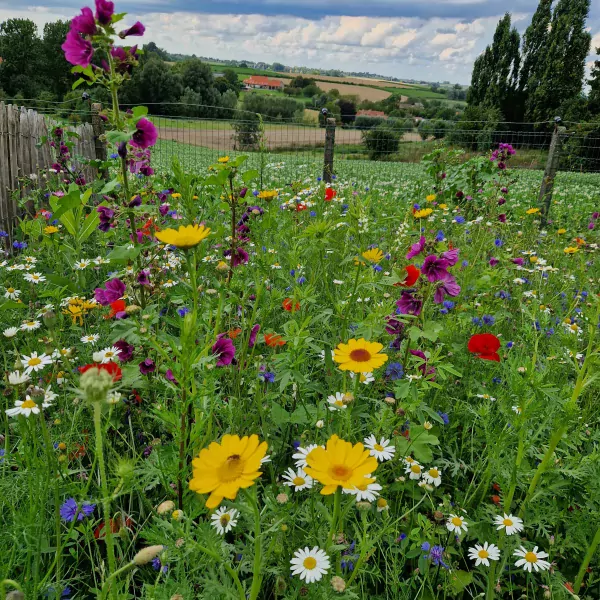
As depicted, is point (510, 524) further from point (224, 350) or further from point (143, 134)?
point (143, 134)

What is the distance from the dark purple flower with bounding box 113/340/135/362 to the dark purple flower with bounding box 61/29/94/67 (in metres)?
1.00

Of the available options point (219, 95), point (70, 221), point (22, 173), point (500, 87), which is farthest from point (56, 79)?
point (70, 221)

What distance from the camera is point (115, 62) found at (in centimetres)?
168

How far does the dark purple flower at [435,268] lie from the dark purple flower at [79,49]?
1.42 meters

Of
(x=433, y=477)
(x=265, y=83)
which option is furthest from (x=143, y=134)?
(x=265, y=83)

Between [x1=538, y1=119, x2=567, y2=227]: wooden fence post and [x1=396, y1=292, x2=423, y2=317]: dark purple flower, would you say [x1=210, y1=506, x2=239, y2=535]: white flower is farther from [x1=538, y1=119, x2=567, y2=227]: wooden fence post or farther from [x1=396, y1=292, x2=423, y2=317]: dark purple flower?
[x1=538, y1=119, x2=567, y2=227]: wooden fence post

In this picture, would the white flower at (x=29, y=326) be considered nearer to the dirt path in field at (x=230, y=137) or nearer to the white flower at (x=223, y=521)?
the white flower at (x=223, y=521)

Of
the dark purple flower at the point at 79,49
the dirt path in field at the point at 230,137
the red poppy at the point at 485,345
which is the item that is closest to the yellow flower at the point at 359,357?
the red poppy at the point at 485,345

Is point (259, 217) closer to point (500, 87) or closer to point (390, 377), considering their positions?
point (390, 377)

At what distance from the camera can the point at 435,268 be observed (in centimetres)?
185

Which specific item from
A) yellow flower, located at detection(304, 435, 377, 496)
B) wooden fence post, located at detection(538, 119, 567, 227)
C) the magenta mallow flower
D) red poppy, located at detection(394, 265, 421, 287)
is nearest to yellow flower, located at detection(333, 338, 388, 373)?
yellow flower, located at detection(304, 435, 377, 496)

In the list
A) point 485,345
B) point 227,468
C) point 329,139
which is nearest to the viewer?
point 227,468

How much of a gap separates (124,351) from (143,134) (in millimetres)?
829

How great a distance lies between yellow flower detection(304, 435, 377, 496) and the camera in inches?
34.7
